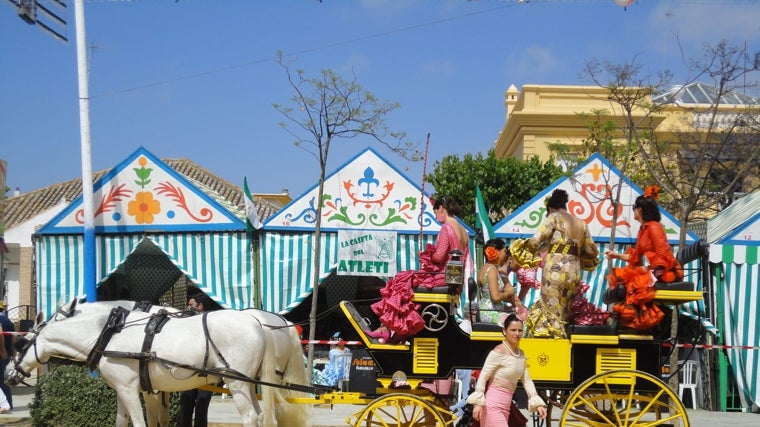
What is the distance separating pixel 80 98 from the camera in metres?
14.8

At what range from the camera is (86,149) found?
14625mm

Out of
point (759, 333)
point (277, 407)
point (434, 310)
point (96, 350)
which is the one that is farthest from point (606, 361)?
point (759, 333)

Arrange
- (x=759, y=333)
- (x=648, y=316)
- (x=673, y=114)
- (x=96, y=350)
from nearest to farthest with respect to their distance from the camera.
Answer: (x=648, y=316) < (x=96, y=350) < (x=759, y=333) < (x=673, y=114)

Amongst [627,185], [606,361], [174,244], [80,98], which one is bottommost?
[606,361]

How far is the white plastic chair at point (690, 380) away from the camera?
14.7 m

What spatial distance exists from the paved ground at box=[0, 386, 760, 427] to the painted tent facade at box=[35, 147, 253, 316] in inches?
81.9

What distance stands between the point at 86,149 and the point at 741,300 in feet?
37.0

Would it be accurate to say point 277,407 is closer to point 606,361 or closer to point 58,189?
point 606,361

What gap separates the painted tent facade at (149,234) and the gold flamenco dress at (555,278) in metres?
8.54

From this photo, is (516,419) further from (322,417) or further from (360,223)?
(360,223)

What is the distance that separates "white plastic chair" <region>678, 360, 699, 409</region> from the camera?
48.3 feet

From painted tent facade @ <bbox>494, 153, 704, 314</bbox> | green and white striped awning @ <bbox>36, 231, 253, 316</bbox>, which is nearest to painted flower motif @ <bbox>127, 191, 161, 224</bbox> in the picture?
green and white striped awning @ <bbox>36, 231, 253, 316</bbox>

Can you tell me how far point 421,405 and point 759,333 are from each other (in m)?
8.76

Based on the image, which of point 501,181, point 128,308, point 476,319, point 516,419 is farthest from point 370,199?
point 501,181
